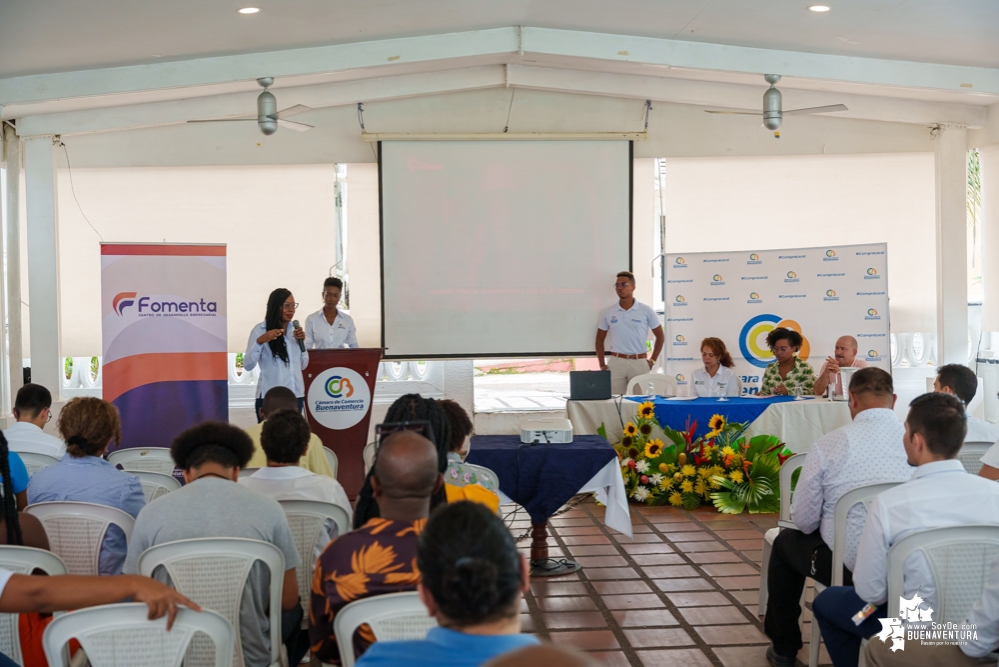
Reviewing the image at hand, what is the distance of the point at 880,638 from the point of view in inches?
91.1

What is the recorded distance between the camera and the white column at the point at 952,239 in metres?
8.40

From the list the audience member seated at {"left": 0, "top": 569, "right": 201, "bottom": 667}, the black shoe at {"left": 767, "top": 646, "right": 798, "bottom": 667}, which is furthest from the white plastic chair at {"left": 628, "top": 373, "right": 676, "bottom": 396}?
the audience member seated at {"left": 0, "top": 569, "right": 201, "bottom": 667}

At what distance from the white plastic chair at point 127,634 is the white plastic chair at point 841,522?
197 cm

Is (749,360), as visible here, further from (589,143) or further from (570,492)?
(570,492)

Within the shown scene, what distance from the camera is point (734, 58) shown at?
7.09 meters

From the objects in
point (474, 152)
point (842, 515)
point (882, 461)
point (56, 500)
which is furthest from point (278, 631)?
point (474, 152)

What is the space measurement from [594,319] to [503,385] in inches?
260

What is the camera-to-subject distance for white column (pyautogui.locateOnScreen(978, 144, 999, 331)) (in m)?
8.26

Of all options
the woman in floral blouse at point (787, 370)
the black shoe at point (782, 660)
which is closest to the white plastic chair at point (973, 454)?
Answer: the black shoe at point (782, 660)

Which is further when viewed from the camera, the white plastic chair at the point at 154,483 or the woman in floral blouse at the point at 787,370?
the woman in floral blouse at the point at 787,370

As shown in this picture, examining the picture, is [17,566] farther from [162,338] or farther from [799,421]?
[799,421]

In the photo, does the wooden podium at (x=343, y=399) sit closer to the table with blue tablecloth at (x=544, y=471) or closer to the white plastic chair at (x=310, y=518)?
the table with blue tablecloth at (x=544, y=471)

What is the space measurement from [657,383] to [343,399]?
8.28 ft

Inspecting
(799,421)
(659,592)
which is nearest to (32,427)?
(659,592)
